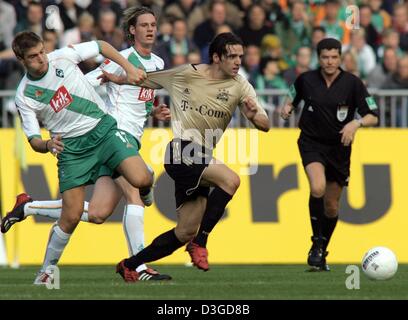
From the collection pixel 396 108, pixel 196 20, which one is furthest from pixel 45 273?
pixel 196 20

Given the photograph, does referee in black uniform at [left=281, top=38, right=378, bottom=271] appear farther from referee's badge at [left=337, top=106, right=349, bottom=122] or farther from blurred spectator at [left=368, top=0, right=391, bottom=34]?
blurred spectator at [left=368, top=0, right=391, bottom=34]

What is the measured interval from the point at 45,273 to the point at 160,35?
7.78 meters

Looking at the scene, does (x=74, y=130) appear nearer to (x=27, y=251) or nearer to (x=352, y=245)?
(x=27, y=251)

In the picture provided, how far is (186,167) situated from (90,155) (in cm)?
99

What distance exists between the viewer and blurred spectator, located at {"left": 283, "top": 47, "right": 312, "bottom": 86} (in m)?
18.9

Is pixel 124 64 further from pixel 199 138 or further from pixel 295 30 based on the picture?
pixel 295 30

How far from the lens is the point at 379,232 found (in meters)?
16.7

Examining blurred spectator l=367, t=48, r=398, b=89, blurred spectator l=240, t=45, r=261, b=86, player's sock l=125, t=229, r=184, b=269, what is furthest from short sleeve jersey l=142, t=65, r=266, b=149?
blurred spectator l=367, t=48, r=398, b=89

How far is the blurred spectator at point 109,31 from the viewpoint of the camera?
61.9 ft

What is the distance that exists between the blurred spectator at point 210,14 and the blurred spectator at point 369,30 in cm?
197

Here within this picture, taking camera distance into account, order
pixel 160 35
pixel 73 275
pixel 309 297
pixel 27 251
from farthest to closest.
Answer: pixel 160 35 < pixel 27 251 < pixel 73 275 < pixel 309 297

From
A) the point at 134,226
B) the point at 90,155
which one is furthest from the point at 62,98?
the point at 134,226

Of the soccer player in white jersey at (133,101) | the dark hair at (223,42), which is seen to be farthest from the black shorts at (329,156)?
the dark hair at (223,42)

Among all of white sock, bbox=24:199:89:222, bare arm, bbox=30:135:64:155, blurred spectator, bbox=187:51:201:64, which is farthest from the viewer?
blurred spectator, bbox=187:51:201:64
